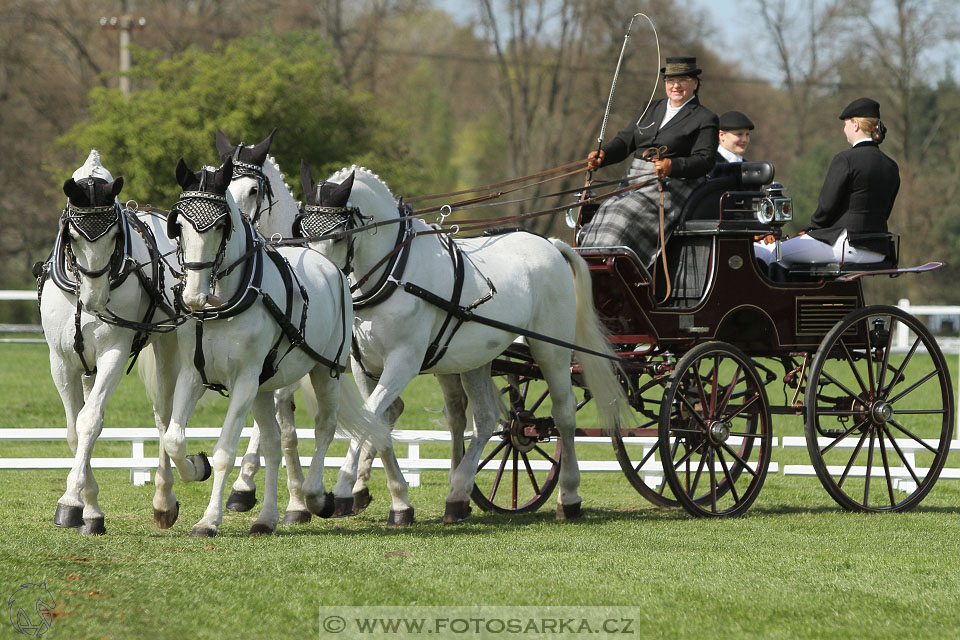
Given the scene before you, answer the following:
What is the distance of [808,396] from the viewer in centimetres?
858

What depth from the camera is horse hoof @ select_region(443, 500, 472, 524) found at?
8164 mm

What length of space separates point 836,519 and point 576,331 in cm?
211

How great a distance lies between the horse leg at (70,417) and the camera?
6910 millimetres

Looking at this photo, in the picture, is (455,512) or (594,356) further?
(594,356)

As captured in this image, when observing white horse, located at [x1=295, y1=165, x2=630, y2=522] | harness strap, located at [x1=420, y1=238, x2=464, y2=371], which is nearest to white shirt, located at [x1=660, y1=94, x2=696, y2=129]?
white horse, located at [x1=295, y1=165, x2=630, y2=522]

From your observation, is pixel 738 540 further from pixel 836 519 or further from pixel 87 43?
pixel 87 43

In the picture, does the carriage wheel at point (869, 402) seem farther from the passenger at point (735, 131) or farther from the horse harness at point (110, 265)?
the horse harness at point (110, 265)

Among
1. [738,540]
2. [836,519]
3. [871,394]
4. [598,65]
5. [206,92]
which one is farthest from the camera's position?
[598,65]

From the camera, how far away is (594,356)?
8625 millimetres

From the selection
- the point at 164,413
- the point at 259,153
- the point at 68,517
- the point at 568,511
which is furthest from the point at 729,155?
the point at 68,517

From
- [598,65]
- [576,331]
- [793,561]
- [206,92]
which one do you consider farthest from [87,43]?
[793,561]

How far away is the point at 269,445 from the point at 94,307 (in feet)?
4.44

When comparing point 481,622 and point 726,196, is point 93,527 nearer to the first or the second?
point 481,622

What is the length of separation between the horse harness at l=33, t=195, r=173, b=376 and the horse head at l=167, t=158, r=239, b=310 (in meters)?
0.47
